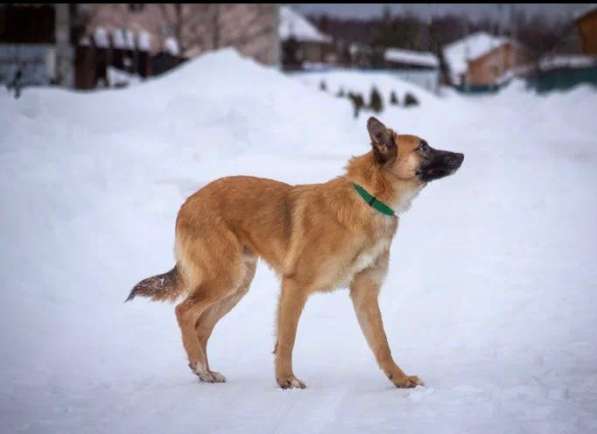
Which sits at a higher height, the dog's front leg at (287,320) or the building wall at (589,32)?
the dog's front leg at (287,320)

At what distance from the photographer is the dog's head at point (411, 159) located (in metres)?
5.42

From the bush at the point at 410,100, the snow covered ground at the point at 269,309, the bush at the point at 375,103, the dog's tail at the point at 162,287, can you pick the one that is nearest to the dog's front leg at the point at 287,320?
the snow covered ground at the point at 269,309

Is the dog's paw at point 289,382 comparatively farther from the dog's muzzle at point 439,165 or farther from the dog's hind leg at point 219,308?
the dog's muzzle at point 439,165

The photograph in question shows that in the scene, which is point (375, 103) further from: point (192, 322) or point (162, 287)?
point (192, 322)

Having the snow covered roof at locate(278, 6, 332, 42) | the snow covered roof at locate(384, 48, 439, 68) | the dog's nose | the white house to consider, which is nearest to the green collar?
the dog's nose

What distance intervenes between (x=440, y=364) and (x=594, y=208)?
7034 mm

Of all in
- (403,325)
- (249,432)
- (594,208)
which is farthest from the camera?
(594,208)

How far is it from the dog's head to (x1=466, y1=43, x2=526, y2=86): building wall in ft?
252

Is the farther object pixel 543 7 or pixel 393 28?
pixel 393 28

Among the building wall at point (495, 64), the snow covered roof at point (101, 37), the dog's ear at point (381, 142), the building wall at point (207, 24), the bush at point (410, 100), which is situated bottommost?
the building wall at point (495, 64)

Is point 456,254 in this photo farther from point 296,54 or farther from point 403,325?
point 296,54

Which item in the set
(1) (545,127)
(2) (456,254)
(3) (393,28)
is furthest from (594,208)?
(3) (393,28)

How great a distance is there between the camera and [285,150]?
18.3m

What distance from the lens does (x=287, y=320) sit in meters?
5.41
